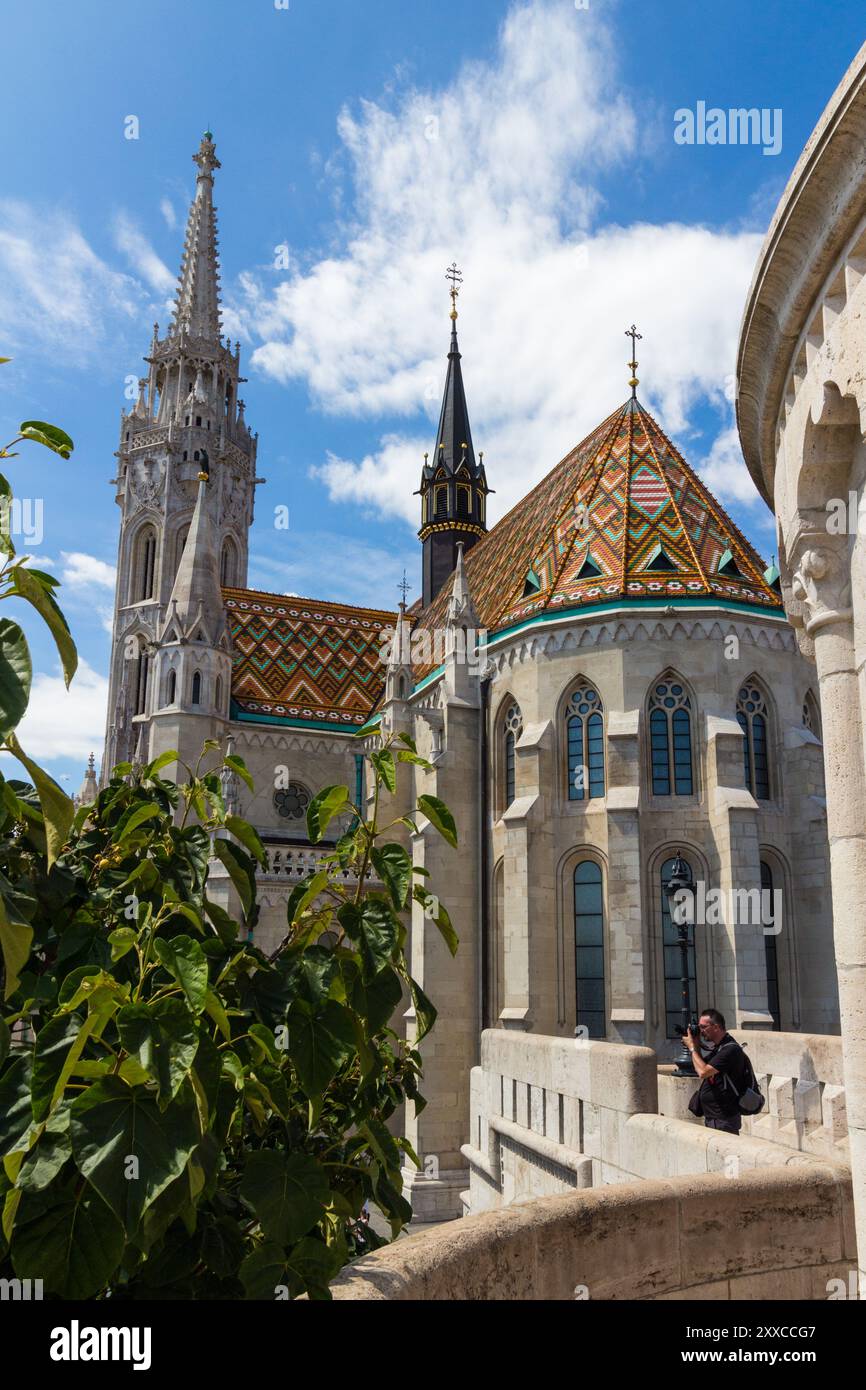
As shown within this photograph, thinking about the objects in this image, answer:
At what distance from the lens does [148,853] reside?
3.56 metres

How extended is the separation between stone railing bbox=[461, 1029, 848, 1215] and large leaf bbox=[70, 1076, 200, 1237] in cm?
377

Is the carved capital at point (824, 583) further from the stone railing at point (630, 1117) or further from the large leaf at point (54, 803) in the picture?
the large leaf at point (54, 803)

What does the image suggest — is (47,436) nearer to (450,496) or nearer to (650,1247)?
(650,1247)

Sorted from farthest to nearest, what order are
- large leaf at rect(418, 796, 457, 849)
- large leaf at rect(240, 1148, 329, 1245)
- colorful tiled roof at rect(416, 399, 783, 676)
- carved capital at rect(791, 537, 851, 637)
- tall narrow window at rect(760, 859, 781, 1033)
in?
colorful tiled roof at rect(416, 399, 783, 676) < tall narrow window at rect(760, 859, 781, 1033) < carved capital at rect(791, 537, 851, 637) < large leaf at rect(418, 796, 457, 849) < large leaf at rect(240, 1148, 329, 1245)

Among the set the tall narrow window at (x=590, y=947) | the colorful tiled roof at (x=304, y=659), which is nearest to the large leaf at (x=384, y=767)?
the tall narrow window at (x=590, y=947)

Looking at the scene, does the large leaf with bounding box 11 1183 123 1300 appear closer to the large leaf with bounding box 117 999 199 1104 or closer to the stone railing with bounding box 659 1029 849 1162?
the large leaf with bounding box 117 999 199 1104

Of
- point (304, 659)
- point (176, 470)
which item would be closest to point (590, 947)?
point (304, 659)

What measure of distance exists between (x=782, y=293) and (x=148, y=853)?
3344 millimetres

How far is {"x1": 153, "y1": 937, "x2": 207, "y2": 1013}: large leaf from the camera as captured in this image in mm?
2354

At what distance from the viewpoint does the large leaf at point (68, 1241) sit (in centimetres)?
229

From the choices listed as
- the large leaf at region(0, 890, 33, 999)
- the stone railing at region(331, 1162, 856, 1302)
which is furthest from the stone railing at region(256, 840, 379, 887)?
the large leaf at region(0, 890, 33, 999)

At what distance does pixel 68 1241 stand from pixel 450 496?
40.5 meters

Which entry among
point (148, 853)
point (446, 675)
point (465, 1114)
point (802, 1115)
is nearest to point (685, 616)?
point (446, 675)
